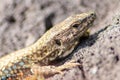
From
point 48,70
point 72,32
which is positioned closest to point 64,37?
point 72,32

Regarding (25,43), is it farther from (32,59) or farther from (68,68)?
(68,68)

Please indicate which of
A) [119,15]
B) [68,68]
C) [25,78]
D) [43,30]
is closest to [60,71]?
[68,68]

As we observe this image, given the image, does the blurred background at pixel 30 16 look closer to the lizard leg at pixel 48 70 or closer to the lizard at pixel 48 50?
the lizard at pixel 48 50

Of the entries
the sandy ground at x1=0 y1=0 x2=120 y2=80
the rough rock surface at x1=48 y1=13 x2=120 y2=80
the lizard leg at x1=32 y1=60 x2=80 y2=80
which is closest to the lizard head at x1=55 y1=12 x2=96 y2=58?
the rough rock surface at x1=48 y1=13 x2=120 y2=80

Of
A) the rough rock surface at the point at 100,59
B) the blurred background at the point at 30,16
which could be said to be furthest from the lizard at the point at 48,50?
the blurred background at the point at 30,16

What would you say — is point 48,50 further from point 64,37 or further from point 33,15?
point 33,15
